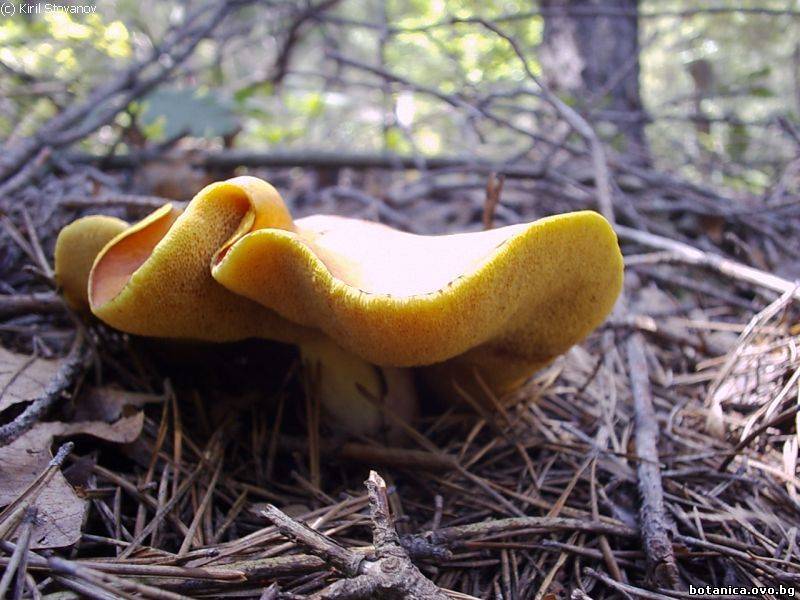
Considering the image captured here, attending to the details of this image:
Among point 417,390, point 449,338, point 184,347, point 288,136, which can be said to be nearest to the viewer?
point 449,338

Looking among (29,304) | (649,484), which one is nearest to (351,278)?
(649,484)

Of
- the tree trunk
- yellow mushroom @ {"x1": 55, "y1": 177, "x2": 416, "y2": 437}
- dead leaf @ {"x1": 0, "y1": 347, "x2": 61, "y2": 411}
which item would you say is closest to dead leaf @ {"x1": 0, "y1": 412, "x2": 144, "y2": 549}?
dead leaf @ {"x1": 0, "y1": 347, "x2": 61, "y2": 411}

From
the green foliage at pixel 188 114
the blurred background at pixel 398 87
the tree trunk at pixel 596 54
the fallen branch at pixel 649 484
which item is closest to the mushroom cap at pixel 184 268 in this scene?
the fallen branch at pixel 649 484

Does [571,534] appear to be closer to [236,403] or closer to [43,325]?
[236,403]

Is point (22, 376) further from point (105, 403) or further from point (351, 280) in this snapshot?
point (351, 280)

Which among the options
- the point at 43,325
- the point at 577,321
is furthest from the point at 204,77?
the point at 577,321

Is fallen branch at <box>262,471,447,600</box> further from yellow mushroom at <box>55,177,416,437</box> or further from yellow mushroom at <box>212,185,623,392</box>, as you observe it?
yellow mushroom at <box>55,177,416,437</box>
